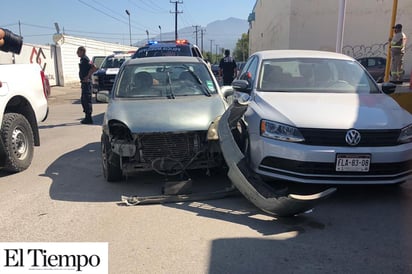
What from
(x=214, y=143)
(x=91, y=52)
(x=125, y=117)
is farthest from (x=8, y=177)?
(x=91, y=52)

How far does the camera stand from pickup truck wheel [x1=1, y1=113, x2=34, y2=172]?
19.1ft

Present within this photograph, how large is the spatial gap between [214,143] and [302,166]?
3.69 ft

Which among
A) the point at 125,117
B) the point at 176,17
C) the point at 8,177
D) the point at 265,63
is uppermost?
the point at 176,17

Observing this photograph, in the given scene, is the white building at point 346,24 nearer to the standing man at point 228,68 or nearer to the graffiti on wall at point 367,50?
the graffiti on wall at point 367,50

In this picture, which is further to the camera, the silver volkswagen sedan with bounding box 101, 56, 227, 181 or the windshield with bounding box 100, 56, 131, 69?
the windshield with bounding box 100, 56, 131, 69

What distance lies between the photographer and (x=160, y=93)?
6.03 meters

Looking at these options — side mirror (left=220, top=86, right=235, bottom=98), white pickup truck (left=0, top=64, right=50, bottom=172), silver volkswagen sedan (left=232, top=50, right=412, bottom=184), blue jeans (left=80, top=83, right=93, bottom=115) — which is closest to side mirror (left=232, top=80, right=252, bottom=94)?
silver volkswagen sedan (left=232, top=50, right=412, bottom=184)

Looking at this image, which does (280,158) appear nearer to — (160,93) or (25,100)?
(160,93)

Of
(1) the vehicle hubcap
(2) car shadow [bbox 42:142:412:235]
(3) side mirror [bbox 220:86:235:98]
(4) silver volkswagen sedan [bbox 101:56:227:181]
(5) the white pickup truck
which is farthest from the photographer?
(3) side mirror [bbox 220:86:235:98]

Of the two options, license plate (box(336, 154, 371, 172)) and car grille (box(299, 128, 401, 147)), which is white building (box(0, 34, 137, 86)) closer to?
car grille (box(299, 128, 401, 147))

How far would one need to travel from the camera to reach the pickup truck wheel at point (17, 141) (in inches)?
229

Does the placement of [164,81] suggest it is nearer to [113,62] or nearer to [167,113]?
[167,113]

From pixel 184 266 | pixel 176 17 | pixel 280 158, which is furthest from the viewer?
pixel 176 17

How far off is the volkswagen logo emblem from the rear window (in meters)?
8.60
